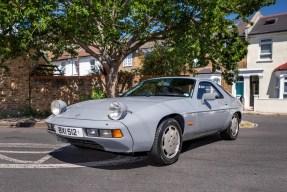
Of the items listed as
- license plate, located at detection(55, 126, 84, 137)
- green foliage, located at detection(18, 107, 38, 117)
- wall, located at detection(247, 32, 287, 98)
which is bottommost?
green foliage, located at detection(18, 107, 38, 117)

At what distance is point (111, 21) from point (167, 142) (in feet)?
21.0

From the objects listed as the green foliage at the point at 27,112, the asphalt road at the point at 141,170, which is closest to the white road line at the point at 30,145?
the asphalt road at the point at 141,170

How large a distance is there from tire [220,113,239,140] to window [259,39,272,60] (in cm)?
1860

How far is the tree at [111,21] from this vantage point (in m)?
8.98

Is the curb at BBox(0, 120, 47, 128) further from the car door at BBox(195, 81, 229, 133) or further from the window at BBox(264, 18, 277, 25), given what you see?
the window at BBox(264, 18, 277, 25)

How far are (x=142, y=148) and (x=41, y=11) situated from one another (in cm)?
633

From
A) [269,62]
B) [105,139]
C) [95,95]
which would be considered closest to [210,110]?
[105,139]

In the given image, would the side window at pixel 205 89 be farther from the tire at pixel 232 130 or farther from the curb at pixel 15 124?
the curb at pixel 15 124

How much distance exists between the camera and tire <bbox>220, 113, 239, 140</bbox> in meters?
6.89

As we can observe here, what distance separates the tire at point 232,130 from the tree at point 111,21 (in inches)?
121

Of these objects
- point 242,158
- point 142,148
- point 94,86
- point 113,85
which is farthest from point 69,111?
point 94,86

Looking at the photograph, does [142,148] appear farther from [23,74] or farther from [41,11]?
[23,74]

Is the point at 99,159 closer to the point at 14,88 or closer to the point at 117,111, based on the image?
the point at 117,111

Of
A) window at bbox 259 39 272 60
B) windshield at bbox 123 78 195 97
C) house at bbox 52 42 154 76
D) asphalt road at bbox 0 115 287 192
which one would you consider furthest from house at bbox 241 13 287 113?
asphalt road at bbox 0 115 287 192
